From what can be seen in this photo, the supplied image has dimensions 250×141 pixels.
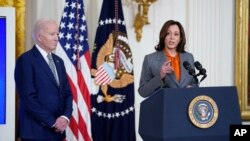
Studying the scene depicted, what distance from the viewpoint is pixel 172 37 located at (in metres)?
2.96

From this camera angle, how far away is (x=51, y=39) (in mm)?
3045

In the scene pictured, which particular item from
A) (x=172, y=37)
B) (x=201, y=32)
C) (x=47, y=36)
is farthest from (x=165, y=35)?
(x=201, y=32)

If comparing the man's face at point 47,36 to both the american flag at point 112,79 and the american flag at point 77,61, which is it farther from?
the american flag at point 112,79

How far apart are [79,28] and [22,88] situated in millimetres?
1526

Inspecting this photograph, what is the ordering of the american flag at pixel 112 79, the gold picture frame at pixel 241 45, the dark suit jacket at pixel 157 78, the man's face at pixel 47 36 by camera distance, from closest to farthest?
the dark suit jacket at pixel 157 78, the man's face at pixel 47 36, the american flag at pixel 112 79, the gold picture frame at pixel 241 45

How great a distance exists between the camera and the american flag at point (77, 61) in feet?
14.0

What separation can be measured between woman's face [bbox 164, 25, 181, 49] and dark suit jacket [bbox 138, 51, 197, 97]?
8 centimetres

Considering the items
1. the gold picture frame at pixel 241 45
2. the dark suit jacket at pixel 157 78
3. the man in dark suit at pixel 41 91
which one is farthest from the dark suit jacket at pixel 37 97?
the gold picture frame at pixel 241 45

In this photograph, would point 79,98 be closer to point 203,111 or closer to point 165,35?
point 165,35

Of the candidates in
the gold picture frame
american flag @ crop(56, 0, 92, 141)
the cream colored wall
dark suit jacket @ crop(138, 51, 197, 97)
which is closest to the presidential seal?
dark suit jacket @ crop(138, 51, 197, 97)

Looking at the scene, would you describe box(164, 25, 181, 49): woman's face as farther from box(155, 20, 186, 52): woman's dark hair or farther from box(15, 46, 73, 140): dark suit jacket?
box(15, 46, 73, 140): dark suit jacket

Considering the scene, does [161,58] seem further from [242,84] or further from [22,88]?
[242,84]

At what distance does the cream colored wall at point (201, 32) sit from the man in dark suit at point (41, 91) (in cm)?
182

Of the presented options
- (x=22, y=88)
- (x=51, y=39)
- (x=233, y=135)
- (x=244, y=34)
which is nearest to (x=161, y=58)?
(x=51, y=39)
